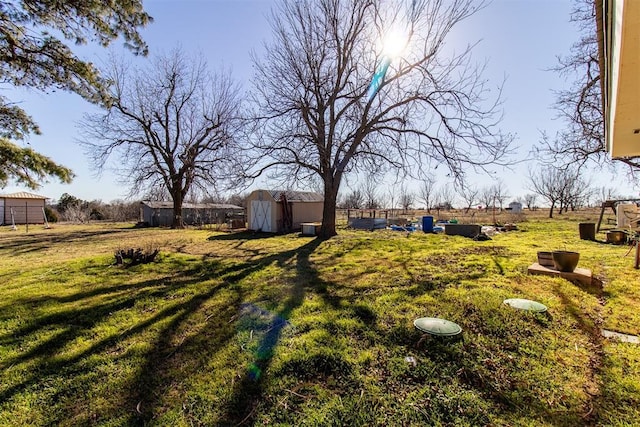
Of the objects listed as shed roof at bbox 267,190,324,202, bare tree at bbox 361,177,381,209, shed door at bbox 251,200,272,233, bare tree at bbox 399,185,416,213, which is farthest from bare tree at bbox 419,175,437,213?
shed door at bbox 251,200,272,233

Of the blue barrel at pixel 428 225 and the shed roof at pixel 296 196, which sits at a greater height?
the shed roof at pixel 296 196

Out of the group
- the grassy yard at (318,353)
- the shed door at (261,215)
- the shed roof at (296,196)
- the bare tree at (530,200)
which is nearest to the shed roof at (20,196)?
the shed door at (261,215)

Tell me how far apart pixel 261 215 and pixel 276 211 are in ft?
3.72

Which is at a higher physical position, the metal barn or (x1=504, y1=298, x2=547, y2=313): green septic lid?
the metal barn

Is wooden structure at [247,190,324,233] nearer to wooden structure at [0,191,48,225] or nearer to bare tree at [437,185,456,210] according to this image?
wooden structure at [0,191,48,225]

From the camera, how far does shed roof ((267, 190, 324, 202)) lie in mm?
16583

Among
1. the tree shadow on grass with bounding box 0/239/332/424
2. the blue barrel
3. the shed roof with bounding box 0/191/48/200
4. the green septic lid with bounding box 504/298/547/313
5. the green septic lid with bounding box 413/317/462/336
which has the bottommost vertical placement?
the tree shadow on grass with bounding box 0/239/332/424

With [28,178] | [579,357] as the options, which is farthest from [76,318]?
[579,357]

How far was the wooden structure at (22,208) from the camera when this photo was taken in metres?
23.5

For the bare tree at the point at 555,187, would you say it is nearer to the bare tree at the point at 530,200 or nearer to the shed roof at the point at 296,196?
the bare tree at the point at 530,200

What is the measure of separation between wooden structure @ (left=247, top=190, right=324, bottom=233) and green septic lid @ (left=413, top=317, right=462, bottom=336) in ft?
43.6

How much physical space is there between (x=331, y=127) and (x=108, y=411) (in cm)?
1077

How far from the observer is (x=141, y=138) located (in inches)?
750

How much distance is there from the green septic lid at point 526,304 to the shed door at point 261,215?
13.6m
